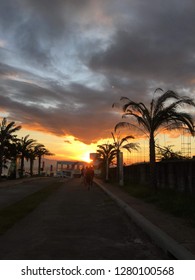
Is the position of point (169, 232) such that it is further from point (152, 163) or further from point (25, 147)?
point (25, 147)

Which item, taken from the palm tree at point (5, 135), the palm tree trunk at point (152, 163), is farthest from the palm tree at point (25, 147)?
the palm tree trunk at point (152, 163)

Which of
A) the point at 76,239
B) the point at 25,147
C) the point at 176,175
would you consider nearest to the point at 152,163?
the point at 176,175

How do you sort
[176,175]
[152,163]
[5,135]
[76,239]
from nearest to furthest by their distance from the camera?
[76,239] < [176,175] < [152,163] < [5,135]

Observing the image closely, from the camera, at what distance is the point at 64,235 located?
9898 mm

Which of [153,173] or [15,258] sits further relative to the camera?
[153,173]

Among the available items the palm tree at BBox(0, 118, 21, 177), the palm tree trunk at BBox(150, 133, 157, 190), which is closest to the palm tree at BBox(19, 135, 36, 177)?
the palm tree at BBox(0, 118, 21, 177)

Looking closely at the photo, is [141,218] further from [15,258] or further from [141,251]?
[15,258]

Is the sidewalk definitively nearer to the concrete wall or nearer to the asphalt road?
the asphalt road

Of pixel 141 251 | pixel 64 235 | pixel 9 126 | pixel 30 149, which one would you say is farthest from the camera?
pixel 30 149

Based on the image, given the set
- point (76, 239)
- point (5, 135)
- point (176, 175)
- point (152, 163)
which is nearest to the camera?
point (76, 239)
